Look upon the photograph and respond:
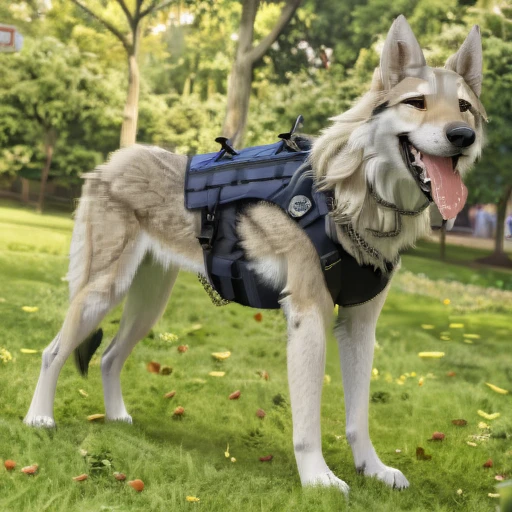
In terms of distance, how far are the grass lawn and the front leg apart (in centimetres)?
10

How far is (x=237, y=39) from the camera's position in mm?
8953

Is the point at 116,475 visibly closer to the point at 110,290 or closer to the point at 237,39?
the point at 110,290

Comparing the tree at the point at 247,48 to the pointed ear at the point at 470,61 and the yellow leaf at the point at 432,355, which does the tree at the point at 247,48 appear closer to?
the yellow leaf at the point at 432,355

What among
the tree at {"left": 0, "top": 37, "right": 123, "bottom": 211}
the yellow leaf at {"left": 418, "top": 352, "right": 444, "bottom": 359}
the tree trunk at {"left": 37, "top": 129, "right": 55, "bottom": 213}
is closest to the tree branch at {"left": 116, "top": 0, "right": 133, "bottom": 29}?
the tree at {"left": 0, "top": 37, "right": 123, "bottom": 211}

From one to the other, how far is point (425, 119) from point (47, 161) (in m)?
6.76

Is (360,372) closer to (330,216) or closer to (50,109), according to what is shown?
(330,216)

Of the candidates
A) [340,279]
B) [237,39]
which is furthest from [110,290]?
[237,39]

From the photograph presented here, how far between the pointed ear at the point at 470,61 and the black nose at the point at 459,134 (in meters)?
0.36

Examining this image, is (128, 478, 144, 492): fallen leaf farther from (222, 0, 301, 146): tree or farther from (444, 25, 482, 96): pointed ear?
(222, 0, 301, 146): tree

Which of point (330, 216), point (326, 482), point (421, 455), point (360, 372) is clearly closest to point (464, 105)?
point (330, 216)

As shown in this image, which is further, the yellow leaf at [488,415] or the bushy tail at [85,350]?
the yellow leaf at [488,415]

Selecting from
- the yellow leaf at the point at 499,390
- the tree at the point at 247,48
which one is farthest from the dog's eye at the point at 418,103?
the tree at the point at 247,48

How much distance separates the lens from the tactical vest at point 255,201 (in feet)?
10.9

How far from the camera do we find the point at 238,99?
340 inches
